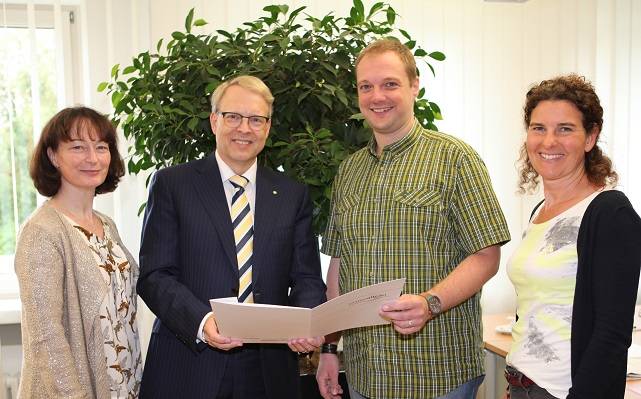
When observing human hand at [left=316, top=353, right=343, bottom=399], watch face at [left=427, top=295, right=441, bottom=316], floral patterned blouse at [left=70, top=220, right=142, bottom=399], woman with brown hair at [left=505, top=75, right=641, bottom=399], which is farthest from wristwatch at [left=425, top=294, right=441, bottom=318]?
floral patterned blouse at [left=70, top=220, right=142, bottom=399]

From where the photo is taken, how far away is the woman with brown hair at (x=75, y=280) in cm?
197

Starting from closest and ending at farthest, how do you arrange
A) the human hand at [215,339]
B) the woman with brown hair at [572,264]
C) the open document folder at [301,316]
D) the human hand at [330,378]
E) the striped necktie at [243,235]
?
the woman with brown hair at [572,264] → the open document folder at [301,316] → the human hand at [215,339] → the striped necktie at [243,235] → the human hand at [330,378]

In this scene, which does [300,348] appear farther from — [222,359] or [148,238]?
[148,238]

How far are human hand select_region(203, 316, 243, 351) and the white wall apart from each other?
2454mm

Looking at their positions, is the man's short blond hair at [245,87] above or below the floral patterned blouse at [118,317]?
above

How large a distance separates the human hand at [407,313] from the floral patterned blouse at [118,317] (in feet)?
3.00

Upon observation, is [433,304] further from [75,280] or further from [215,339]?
[75,280]

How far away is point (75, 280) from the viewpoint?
6.81ft

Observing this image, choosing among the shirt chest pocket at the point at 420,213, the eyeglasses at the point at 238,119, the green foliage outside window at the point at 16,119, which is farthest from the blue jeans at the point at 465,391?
the green foliage outside window at the point at 16,119

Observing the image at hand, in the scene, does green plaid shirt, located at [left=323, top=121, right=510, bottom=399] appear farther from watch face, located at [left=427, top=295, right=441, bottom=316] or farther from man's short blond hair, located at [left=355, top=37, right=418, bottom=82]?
man's short blond hair, located at [left=355, top=37, right=418, bottom=82]

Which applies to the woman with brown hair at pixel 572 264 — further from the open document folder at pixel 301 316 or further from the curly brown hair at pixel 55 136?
the curly brown hair at pixel 55 136

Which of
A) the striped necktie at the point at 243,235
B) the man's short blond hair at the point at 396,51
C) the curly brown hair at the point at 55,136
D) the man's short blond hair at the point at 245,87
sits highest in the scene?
the man's short blond hair at the point at 396,51

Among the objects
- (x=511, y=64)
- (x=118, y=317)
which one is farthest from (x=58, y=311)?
(x=511, y=64)

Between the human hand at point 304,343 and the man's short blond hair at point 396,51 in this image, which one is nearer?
the human hand at point 304,343
